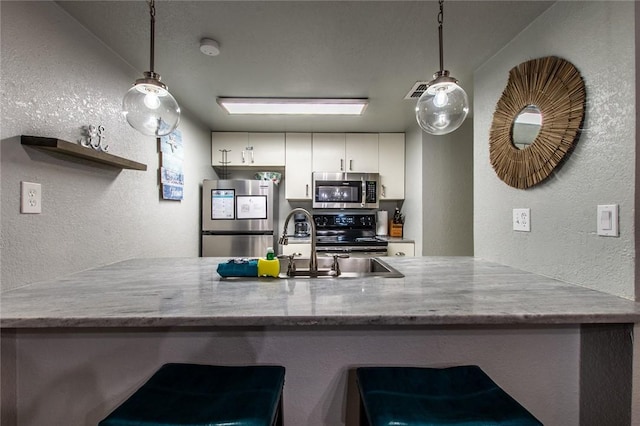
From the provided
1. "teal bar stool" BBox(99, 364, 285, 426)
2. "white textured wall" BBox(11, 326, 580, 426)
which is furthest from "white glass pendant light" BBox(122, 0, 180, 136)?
"teal bar stool" BBox(99, 364, 285, 426)

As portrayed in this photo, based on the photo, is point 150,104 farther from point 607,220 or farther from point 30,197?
point 607,220

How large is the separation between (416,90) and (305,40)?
1.04 m

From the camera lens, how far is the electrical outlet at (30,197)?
3.86ft

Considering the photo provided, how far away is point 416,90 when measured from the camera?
7.34 feet

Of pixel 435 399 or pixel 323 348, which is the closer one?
pixel 435 399

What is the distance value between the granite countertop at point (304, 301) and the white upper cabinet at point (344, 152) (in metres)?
2.23

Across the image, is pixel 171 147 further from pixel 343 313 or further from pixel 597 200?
pixel 597 200

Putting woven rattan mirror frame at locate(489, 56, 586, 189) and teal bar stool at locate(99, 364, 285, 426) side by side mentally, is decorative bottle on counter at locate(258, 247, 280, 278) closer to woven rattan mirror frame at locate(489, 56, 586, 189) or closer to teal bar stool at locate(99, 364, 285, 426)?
teal bar stool at locate(99, 364, 285, 426)

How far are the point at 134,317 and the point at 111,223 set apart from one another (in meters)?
1.20

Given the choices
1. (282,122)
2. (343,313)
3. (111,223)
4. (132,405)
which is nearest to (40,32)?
(111,223)

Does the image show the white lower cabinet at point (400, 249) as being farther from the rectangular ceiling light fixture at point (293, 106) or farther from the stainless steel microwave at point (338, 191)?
the rectangular ceiling light fixture at point (293, 106)

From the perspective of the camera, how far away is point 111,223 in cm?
174

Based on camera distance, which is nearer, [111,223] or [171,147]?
[111,223]

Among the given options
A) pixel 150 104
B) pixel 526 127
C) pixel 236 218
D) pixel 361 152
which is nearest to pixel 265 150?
pixel 236 218
